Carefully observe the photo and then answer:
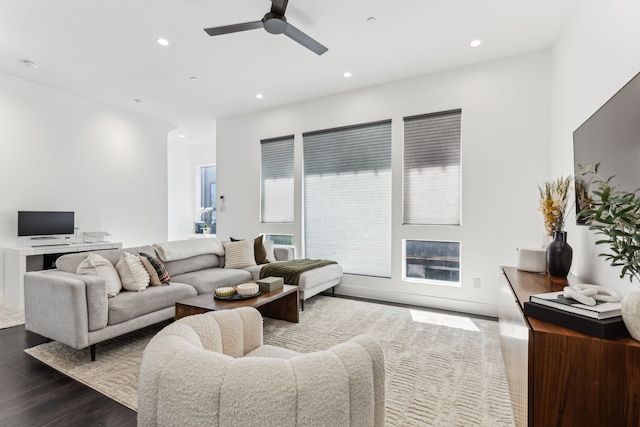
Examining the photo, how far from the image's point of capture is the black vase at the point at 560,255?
2.14m

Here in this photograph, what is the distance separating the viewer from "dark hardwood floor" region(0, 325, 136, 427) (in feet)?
5.70

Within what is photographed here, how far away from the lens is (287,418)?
0.74 metres

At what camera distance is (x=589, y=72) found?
7.01 feet

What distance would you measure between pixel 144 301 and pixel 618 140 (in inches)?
139

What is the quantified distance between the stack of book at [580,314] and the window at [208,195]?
7606mm

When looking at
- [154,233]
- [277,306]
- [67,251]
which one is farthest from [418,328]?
[154,233]

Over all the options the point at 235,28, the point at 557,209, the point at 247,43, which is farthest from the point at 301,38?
the point at 557,209

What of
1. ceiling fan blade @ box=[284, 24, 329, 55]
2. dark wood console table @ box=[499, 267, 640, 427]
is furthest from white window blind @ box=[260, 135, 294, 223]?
dark wood console table @ box=[499, 267, 640, 427]

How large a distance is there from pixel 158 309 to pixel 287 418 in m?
2.58

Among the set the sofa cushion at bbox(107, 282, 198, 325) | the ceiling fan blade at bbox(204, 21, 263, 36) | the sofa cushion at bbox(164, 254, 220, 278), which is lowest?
the sofa cushion at bbox(107, 282, 198, 325)

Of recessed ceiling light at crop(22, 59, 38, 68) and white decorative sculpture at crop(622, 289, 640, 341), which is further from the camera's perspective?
recessed ceiling light at crop(22, 59, 38, 68)

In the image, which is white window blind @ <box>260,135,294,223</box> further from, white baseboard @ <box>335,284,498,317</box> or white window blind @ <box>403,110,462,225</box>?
white window blind @ <box>403,110,462,225</box>

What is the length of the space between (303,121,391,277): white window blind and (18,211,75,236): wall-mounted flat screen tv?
3611 mm

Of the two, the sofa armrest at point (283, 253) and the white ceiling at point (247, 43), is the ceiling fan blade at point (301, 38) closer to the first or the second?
the white ceiling at point (247, 43)
